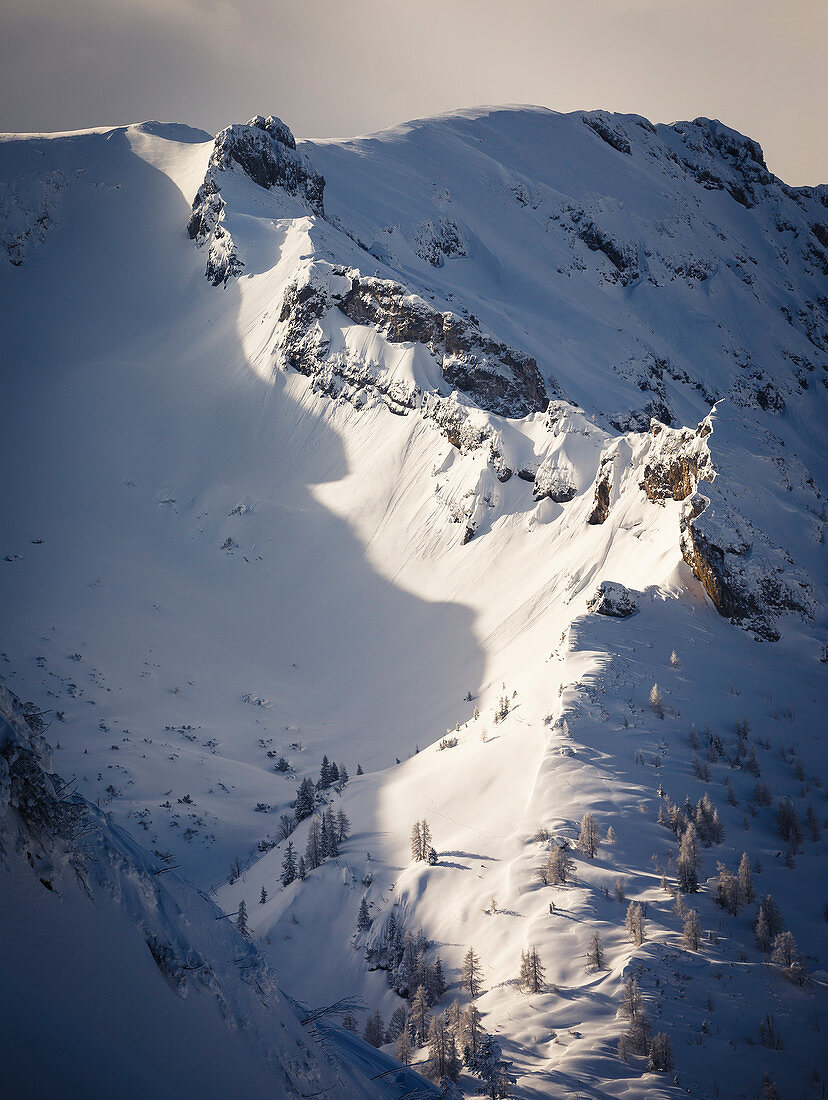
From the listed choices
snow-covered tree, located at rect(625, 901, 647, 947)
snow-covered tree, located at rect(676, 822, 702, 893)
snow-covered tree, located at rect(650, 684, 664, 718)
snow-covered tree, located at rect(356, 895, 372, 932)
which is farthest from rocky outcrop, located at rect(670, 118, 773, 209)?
snow-covered tree, located at rect(625, 901, 647, 947)

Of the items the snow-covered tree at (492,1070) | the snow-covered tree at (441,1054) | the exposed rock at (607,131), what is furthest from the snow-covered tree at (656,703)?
the exposed rock at (607,131)

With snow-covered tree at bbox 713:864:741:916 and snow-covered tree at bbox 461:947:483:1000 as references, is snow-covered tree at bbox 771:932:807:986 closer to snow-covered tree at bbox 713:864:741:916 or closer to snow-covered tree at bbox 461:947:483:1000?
snow-covered tree at bbox 713:864:741:916

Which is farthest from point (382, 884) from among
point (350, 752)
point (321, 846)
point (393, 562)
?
point (393, 562)

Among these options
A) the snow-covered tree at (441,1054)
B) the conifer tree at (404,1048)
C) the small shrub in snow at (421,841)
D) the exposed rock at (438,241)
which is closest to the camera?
the snow-covered tree at (441,1054)

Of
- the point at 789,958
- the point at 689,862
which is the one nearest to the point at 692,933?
the point at 789,958

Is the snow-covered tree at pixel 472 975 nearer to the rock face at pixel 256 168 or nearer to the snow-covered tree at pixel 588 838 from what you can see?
the snow-covered tree at pixel 588 838

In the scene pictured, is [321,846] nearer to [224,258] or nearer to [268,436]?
[268,436]
